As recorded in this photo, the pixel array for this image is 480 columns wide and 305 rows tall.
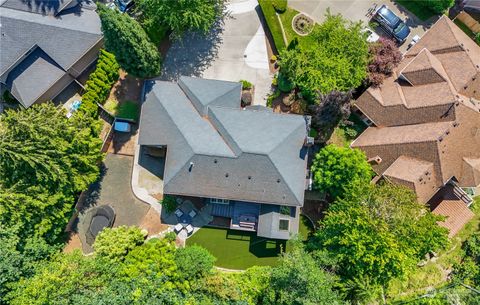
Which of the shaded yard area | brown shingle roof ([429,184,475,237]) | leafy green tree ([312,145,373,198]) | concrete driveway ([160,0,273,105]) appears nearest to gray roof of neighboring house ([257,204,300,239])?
leafy green tree ([312,145,373,198])

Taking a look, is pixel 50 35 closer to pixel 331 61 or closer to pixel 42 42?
pixel 42 42

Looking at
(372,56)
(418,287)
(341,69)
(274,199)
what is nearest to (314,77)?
(341,69)

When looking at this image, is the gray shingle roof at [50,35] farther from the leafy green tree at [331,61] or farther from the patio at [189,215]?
the leafy green tree at [331,61]

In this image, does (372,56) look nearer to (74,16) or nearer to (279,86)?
(279,86)

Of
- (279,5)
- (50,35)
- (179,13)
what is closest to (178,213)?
(179,13)

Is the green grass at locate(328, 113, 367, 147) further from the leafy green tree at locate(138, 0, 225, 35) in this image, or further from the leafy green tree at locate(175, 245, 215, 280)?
the leafy green tree at locate(175, 245, 215, 280)

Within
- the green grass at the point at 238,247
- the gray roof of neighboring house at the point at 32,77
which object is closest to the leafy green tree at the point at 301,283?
the green grass at the point at 238,247

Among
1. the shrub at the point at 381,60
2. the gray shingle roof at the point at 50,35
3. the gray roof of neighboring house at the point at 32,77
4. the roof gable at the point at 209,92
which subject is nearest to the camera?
the gray shingle roof at the point at 50,35
